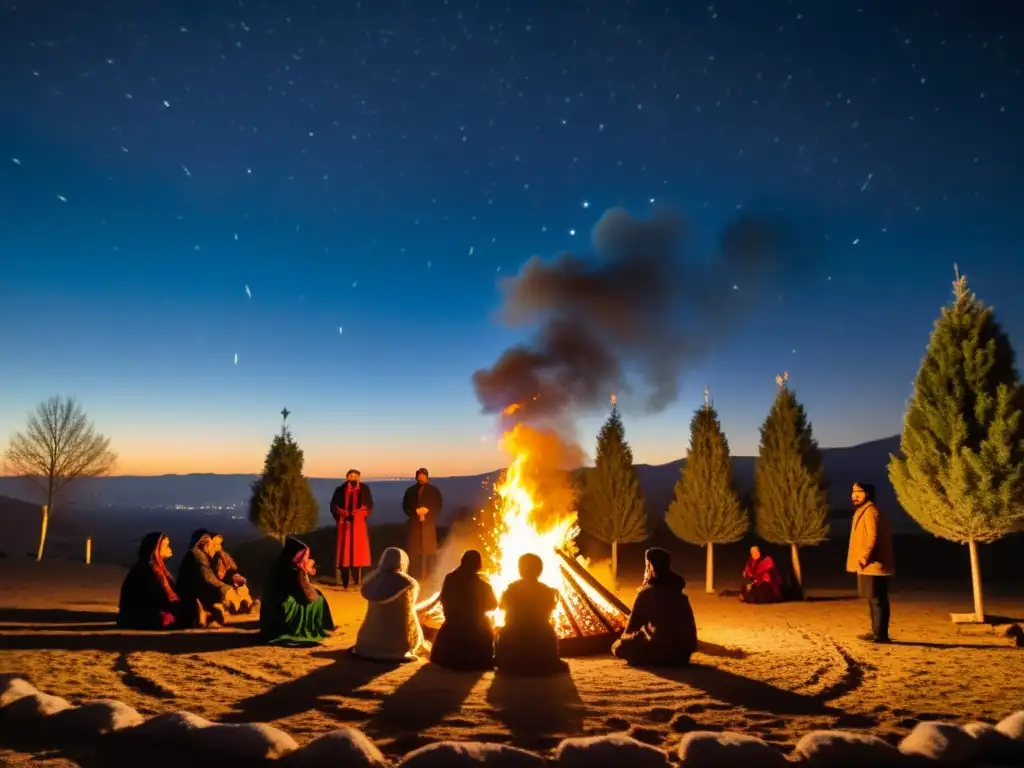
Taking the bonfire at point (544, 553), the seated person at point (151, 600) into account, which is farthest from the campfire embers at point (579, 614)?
the seated person at point (151, 600)

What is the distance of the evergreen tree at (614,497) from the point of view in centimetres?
2169

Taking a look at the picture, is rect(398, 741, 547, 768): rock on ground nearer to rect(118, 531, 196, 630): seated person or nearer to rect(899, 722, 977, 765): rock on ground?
rect(899, 722, 977, 765): rock on ground

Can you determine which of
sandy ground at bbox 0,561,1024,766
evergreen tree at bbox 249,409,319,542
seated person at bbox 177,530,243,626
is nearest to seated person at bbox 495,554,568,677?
sandy ground at bbox 0,561,1024,766

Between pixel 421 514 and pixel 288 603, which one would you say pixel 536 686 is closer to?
pixel 288 603

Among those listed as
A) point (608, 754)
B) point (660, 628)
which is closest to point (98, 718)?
point (608, 754)

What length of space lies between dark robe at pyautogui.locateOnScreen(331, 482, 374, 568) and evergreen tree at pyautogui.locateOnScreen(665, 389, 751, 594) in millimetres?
7958

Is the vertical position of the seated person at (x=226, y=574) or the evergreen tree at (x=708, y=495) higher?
the evergreen tree at (x=708, y=495)

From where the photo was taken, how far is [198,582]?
1163 centimetres

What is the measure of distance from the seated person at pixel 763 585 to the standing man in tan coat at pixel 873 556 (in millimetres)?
5739

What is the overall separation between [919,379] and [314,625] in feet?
35.9

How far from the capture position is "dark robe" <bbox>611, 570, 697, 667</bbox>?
8891 millimetres

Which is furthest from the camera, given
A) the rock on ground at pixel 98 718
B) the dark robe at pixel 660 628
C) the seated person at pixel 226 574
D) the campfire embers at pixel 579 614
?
the seated person at pixel 226 574

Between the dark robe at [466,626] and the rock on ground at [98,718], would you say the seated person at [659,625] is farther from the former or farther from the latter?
the rock on ground at [98,718]

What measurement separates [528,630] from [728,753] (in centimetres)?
373
